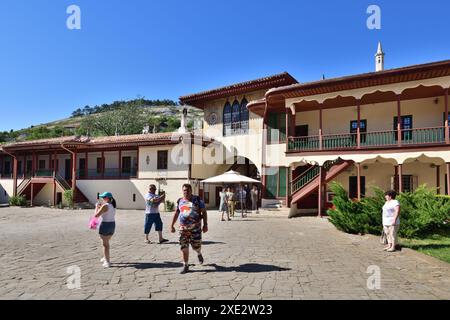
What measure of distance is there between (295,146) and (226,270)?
12792 millimetres

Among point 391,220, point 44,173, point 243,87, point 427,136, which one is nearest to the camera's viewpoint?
point 391,220

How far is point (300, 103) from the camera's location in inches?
705

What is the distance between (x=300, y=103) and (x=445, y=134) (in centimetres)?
695

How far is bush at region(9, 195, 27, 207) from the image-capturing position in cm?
2470

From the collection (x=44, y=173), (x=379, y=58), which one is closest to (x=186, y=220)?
(x=379, y=58)

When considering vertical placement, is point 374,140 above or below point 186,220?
above

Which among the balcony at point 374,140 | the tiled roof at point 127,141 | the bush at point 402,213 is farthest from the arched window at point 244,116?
the bush at point 402,213

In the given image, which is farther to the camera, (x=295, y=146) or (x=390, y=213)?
(x=295, y=146)

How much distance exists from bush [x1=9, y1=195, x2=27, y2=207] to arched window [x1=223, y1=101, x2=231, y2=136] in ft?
53.5

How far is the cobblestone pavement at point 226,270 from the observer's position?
188 inches

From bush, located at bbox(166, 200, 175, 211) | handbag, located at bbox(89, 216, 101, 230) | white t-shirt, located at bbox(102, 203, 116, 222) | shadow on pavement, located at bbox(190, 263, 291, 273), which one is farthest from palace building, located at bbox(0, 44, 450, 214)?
handbag, located at bbox(89, 216, 101, 230)

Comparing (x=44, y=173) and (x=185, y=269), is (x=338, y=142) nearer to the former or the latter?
(x=185, y=269)

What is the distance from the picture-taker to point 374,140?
16656 millimetres
